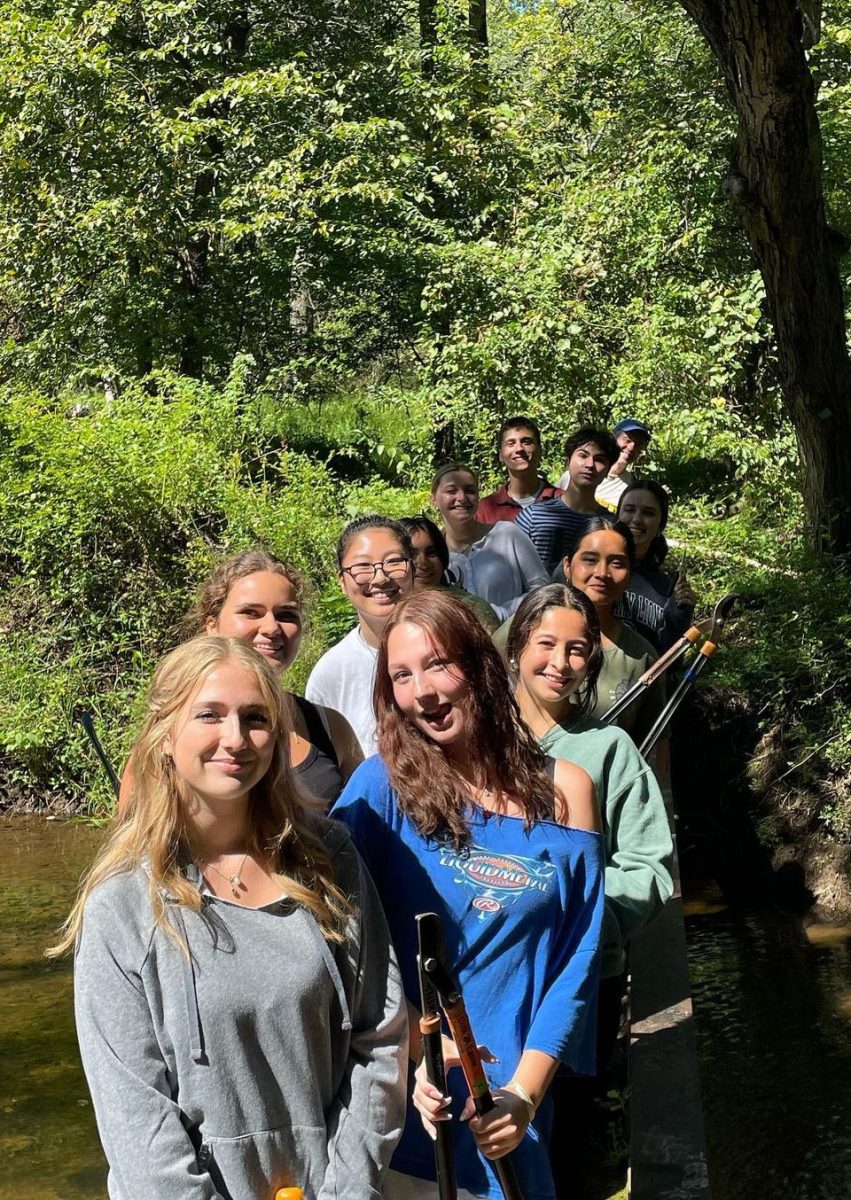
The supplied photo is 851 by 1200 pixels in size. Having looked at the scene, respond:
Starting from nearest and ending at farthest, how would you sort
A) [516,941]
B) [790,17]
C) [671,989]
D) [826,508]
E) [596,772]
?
1. [516,941]
2. [596,772]
3. [671,989]
4. [790,17]
5. [826,508]

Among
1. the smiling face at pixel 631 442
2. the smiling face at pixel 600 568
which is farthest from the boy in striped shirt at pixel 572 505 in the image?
the smiling face at pixel 600 568

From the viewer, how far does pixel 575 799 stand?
264cm

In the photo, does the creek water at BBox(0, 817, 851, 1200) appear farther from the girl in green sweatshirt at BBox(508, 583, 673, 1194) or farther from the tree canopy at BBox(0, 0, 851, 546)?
the tree canopy at BBox(0, 0, 851, 546)

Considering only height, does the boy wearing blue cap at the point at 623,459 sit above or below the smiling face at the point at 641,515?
above

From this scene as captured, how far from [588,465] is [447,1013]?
17.0ft

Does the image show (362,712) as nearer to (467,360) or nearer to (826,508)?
(826,508)

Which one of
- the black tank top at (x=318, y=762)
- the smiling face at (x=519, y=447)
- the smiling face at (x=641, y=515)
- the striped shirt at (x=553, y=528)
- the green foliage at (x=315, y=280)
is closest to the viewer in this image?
the black tank top at (x=318, y=762)

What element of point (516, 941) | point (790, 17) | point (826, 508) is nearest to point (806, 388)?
point (826, 508)

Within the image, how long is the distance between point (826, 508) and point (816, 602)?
3.09ft

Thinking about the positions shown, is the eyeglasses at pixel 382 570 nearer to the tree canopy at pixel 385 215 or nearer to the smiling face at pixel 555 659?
the smiling face at pixel 555 659

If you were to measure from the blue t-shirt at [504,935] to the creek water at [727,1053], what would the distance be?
10.9 ft

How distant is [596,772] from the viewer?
3.29 meters

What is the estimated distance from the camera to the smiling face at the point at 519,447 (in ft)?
24.5

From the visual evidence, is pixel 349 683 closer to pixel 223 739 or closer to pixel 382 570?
pixel 382 570
